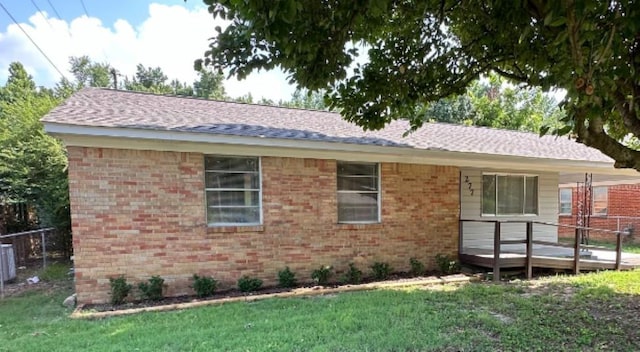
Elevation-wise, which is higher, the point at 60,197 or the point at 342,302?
the point at 60,197

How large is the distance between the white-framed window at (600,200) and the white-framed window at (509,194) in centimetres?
951

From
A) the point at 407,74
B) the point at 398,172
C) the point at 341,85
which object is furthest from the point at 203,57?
the point at 398,172

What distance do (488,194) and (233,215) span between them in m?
7.24

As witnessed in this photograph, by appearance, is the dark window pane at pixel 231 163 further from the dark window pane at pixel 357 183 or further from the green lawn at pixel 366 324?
the green lawn at pixel 366 324

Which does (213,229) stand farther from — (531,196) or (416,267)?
(531,196)

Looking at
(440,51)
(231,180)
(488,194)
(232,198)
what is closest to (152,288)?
(232,198)

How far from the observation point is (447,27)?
265 inches

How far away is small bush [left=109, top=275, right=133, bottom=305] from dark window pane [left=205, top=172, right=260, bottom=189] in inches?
84.1

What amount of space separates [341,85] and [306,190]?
2.57 metres

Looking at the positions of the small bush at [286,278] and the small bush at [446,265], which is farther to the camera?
the small bush at [446,265]

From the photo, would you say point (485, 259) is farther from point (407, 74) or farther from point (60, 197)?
point (60, 197)

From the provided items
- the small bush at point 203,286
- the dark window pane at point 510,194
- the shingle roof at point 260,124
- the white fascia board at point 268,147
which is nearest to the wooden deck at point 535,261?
the dark window pane at point 510,194

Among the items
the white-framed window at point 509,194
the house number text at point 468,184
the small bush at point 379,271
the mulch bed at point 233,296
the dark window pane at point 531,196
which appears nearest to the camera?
the mulch bed at point 233,296

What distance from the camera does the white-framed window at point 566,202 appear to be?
19250 mm
